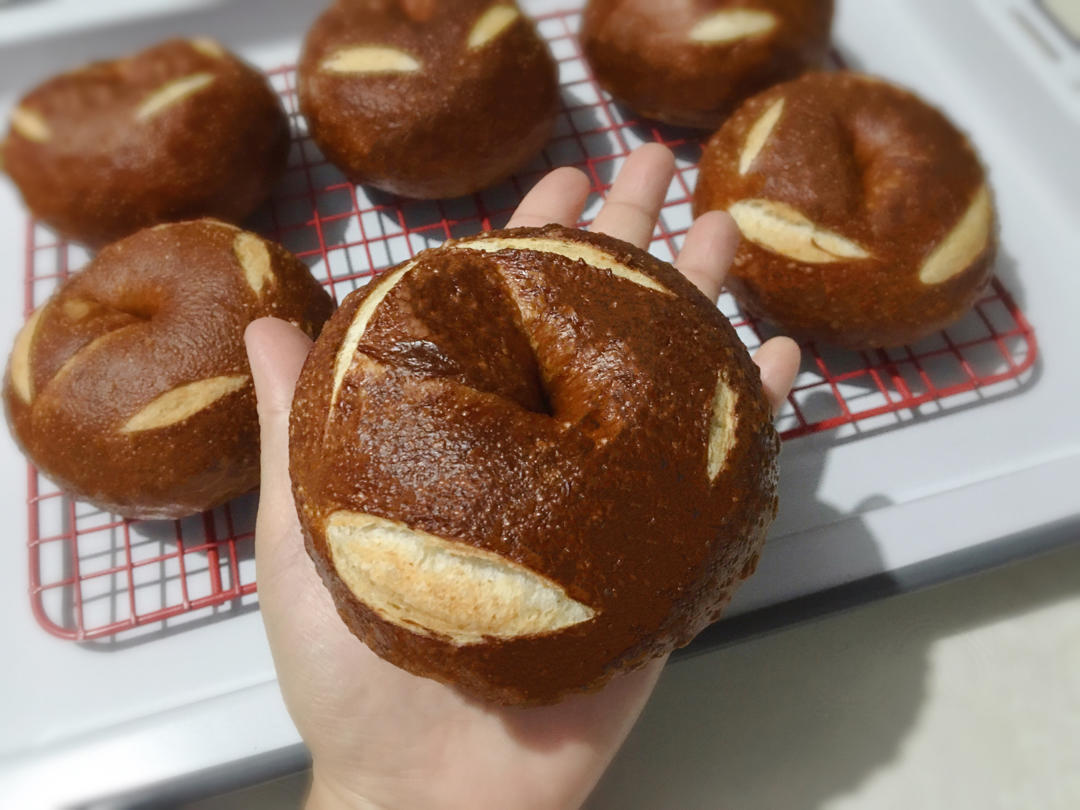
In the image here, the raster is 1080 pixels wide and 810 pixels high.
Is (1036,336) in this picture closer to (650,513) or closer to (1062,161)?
(1062,161)

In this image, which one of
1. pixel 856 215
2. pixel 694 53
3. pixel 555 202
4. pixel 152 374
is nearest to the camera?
pixel 152 374

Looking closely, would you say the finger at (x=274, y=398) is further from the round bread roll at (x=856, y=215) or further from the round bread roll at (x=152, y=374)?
the round bread roll at (x=856, y=215)

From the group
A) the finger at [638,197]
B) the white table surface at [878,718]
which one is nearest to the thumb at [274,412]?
the white table surface at [878,718]

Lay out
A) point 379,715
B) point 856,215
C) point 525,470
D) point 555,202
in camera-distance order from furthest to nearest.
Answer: point 555,202 → point 856,215 → point 379,715 → point 525,470

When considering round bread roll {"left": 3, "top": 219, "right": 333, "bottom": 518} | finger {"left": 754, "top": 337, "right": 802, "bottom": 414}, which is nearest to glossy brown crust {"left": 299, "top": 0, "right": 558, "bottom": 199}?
round bread roll {"left": 3, "top": 219, "right": 333, "bottom": 518}

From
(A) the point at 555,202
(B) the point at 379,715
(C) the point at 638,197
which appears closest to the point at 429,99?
(A) the point at 555,202

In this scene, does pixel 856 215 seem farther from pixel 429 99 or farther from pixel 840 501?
pixel 429 99
